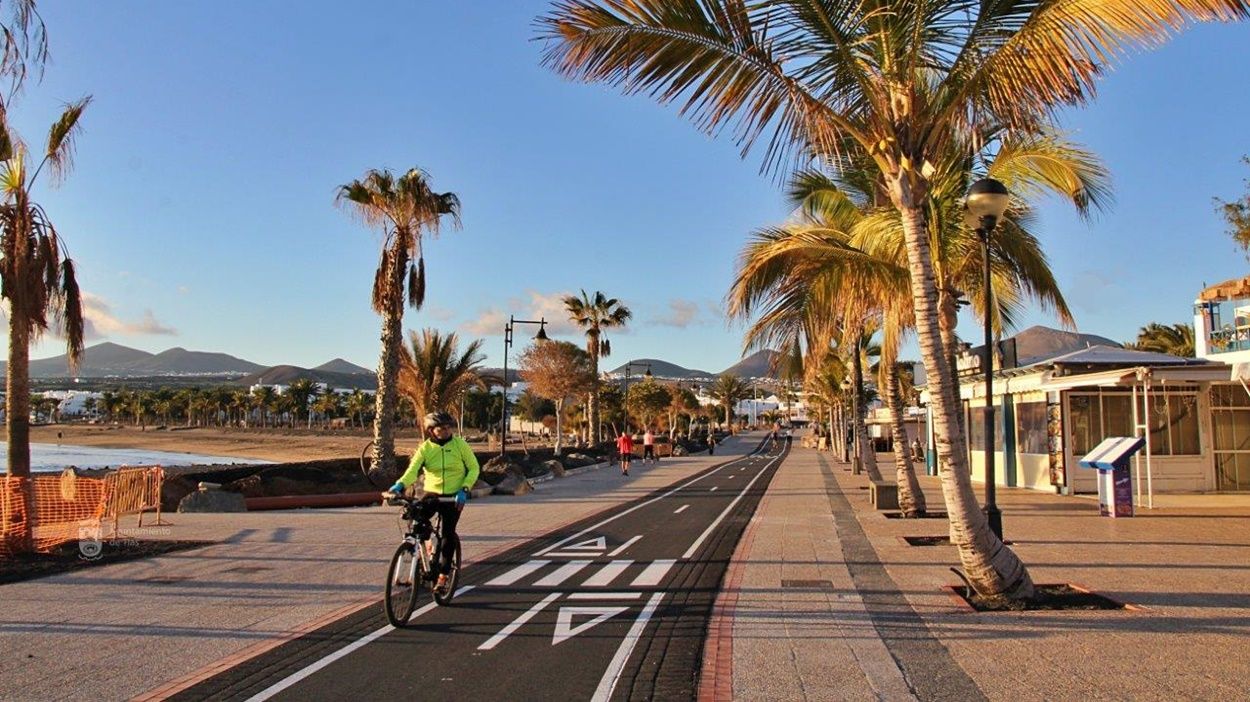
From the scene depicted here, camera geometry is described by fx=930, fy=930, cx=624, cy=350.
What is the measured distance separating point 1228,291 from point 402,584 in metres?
23.7

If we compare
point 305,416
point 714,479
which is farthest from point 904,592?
point 305,416

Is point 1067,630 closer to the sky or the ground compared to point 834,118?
closer to the ground

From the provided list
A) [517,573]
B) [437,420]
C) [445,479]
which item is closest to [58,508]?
[517,573]

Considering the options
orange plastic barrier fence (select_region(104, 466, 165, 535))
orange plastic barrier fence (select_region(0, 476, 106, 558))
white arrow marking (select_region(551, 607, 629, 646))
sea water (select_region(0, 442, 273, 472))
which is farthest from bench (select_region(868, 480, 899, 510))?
sea water (select_region(0, 442, 273, 472))

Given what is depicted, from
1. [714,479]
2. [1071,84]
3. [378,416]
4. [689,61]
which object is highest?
[689,61]

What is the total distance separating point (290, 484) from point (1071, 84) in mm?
19735

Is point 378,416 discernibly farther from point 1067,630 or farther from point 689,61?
point 1067,630

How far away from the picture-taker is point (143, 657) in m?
6.59

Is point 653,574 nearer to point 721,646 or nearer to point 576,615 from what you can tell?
point 576,615

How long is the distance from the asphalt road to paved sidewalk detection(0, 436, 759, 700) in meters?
0.56

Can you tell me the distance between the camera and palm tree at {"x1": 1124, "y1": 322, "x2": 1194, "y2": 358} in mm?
56688

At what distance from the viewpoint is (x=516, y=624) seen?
7.71 metres

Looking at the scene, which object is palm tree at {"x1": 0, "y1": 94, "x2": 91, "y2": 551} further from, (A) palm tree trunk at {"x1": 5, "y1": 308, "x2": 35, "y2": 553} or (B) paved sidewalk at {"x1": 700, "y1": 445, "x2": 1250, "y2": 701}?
(B) paved sidewalk at {"x1": 700, "y1": 445, "x2": 1250, "y2": 701}

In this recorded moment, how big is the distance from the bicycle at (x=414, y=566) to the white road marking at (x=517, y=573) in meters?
1.28
